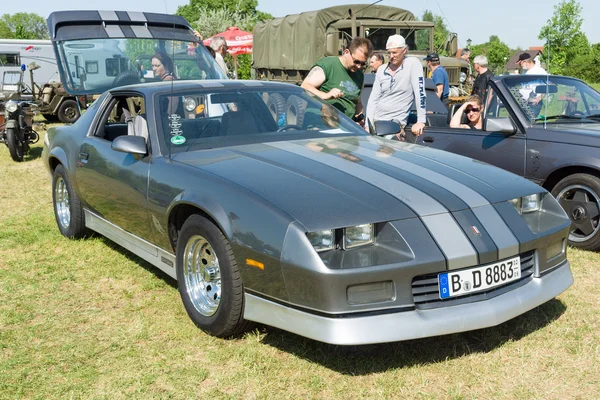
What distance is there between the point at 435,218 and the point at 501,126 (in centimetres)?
276

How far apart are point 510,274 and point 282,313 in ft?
3.79

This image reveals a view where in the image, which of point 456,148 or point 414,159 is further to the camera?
point 456,148

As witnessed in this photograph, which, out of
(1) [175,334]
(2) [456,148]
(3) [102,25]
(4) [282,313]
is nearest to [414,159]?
(4) [282,313]

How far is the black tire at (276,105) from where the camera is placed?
4.54m

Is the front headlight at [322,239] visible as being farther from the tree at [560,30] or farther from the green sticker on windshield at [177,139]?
the tree at [560,30]

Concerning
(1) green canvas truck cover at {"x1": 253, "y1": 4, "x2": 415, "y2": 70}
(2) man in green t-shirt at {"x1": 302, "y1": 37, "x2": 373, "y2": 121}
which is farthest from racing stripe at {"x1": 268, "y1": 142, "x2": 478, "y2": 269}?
(1) green canvas truck cover at {"x1": 253, "y1": 4, "x2": 415, "y2": 70}

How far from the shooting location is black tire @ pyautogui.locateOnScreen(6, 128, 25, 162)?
10797mm

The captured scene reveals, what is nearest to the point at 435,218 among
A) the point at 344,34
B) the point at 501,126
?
the point at 501,126

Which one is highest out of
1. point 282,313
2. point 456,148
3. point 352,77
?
point 352,77

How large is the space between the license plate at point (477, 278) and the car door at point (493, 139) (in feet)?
8.17

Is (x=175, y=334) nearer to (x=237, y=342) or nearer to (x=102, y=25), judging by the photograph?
(x=237, y=342)

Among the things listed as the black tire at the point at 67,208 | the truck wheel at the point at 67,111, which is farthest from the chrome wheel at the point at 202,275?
the truck wheel at the point at 67,111

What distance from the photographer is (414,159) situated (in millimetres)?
3963

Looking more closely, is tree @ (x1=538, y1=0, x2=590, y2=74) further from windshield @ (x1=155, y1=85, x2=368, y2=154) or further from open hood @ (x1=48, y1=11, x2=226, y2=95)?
open hood @ (x1=48, y1=11, x2=226, y2=95)
